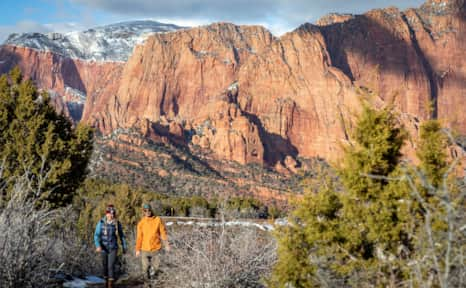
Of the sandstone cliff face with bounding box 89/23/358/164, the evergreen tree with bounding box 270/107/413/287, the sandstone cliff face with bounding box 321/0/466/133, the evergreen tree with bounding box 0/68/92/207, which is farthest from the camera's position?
the sandstone cliff face with bounding box 321/0/466/133

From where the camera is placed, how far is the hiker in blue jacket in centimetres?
979

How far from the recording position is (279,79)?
5261 inches

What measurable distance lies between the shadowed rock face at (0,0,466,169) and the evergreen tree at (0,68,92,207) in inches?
3328

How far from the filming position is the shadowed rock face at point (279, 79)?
120812mm

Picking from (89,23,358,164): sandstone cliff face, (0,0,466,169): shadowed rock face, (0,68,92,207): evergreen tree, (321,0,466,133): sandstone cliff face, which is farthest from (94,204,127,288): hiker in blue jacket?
(321,0,466,133): sandstone cliff face

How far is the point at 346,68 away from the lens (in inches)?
5561

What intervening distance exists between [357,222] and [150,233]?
3.75m

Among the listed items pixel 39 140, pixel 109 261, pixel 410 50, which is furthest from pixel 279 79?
pixel 109 261

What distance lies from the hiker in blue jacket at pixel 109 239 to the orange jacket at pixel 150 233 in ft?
1.11

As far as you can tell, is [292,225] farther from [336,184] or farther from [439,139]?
[439,139]

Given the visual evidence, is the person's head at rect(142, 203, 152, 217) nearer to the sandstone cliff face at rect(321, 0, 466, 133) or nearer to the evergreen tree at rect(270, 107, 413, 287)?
the evergreen tree at rect(270, 107, 413, 287)

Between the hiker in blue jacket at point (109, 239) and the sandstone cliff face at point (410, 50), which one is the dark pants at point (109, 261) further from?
the sandstone cliff face at point (410, 50)

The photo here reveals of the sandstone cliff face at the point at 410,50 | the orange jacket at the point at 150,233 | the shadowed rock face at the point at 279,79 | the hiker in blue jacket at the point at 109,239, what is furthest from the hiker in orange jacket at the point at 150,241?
the sandstone cliff face at the point at 410,50

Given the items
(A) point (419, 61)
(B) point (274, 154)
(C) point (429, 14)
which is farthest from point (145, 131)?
(C) point (429, 14)
